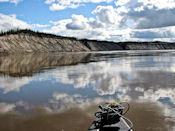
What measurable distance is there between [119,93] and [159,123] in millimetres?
4021

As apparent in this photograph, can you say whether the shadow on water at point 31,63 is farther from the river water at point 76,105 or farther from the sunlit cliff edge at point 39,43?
the sunlit cliff edge at point 39,43

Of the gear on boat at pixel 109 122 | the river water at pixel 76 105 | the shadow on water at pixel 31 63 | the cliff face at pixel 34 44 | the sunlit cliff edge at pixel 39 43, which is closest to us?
the gear on boat at pixel 109 122

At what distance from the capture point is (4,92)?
35.8 ft

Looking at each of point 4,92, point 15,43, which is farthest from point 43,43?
point 4,92

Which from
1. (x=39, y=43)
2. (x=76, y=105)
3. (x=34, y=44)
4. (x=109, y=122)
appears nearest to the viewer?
(x=109, y=122)

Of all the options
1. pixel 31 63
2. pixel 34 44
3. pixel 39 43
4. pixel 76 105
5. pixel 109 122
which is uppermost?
pixel 39 43

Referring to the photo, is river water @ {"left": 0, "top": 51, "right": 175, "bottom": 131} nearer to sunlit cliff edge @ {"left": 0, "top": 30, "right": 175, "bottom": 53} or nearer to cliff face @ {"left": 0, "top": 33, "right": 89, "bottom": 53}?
sunlit cliff edge @ {"left": 0, "top": 30, "right": 175, "bottom": 53}

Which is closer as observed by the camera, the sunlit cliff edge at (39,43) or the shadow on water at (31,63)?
the shadow on water at (31,63)

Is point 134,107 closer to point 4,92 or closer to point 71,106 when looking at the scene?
point 71,106

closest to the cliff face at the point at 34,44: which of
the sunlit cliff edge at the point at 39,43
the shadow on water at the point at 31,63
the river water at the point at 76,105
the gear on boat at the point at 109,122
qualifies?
the sunlit cliff edge at the point at 39,43

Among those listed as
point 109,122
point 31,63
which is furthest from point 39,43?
point 109,122

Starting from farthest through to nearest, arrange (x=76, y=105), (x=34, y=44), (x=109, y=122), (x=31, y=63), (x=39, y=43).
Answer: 1. (x=39, y=43)
2. (x=34, y=44)
3. (x=31, y=63)
4. (x=76, y=105)
5. (x=109, y=122)

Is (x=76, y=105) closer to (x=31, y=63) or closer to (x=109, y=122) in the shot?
(x=109, y=122)

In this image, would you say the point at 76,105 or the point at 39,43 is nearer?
the point at 76,105
